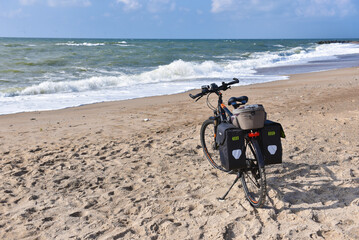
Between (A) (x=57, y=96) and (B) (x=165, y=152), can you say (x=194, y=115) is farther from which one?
(A) (x=57, y=96)

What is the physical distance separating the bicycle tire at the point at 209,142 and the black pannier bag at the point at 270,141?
1.31 m

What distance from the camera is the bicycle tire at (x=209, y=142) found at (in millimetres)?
4668

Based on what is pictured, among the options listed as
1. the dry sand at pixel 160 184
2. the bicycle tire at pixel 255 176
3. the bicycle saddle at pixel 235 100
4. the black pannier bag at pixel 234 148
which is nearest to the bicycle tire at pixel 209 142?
the dry sand at pixel 160 184

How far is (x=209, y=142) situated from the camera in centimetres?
497

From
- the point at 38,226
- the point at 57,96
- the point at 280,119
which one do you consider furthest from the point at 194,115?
the point at 57,96

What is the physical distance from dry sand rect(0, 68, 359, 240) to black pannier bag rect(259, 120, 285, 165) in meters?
0.55

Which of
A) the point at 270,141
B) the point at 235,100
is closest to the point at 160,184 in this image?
the point at 235,100

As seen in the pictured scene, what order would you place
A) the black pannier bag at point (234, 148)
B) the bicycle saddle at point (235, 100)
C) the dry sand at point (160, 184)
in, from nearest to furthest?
the dry sand at point (160, 184), the black pannier bag at point (234, 148), the bicycle saddle at point (235, 100)

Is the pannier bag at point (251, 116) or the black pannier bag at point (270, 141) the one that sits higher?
the pannier bag at point (251, 116)

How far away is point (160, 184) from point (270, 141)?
5.14ft

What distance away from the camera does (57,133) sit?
6.56 metres

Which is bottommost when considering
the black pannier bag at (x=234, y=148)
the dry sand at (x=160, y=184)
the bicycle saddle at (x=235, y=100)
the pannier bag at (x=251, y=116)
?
the dry sand at (x=160, y=184)

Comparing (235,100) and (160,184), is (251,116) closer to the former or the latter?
(235,100)

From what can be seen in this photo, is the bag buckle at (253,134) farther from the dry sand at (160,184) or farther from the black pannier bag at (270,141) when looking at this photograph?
the dry sand at (160,184)
